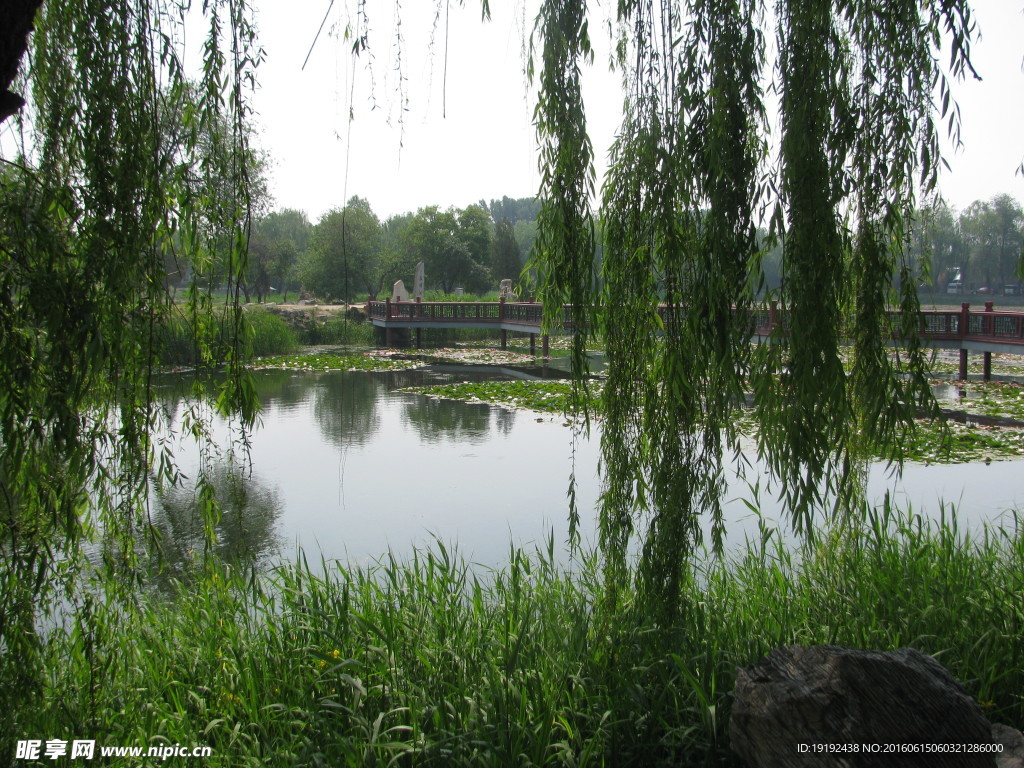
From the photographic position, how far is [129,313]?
1.87 metres

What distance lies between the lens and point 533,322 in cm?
1498

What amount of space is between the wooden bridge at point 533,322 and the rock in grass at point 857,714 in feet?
17.8

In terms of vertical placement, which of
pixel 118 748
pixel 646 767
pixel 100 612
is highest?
pixel 100 612

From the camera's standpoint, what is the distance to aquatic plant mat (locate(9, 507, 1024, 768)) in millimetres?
1948

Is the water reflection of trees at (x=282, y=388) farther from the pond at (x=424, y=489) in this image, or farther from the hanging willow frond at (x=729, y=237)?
the hanging willow frond at (x=729, y=237)

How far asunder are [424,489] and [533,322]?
9.65m

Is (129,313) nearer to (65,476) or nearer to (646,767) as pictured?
(65,476)

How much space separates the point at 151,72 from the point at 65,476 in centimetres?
98

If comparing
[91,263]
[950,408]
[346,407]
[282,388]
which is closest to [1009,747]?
[91,263]

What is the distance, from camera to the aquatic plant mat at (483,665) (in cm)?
195

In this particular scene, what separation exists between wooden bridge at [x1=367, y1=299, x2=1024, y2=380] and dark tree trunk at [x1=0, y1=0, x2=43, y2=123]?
20.5 feet

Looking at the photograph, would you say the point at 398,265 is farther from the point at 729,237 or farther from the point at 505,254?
the point at 729,237

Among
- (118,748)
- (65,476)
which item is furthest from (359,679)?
(65,476)

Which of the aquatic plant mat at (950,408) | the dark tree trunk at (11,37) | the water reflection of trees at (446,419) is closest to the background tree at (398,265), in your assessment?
the aquatic plant mat at (950,408)
